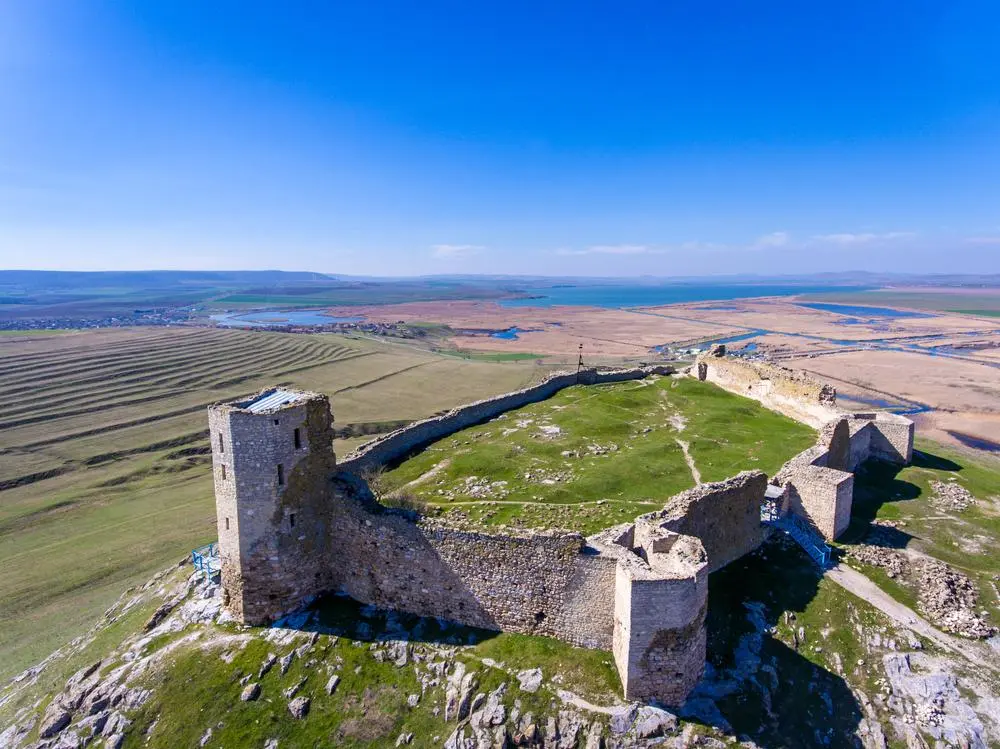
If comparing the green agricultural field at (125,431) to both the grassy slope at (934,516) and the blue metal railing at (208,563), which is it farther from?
the grassy slope at (934,516)

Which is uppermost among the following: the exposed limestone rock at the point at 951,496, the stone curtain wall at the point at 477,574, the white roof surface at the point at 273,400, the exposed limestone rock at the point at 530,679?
the white roof surface at the point at 273,400

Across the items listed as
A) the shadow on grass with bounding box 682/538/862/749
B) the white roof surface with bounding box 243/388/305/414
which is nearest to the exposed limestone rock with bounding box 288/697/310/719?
the white roof surface with bounding box 243/388/305/414

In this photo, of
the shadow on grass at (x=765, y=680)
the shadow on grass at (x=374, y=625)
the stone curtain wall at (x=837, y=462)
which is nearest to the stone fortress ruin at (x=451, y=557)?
the shadow on grass at (x=374, y=625)

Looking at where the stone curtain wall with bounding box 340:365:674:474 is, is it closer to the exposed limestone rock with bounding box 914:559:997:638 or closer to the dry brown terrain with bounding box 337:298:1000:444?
the exposed limestone rock with bounding box 914:559:997:638

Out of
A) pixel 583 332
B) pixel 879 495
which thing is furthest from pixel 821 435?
pixel 583 332

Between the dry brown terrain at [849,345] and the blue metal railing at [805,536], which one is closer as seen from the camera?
the blue metal railing at [805,536]

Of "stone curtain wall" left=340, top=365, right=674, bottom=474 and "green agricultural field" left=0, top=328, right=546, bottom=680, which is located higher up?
"stone curtain wall" left=340, top=365, right=674, bottom=474
